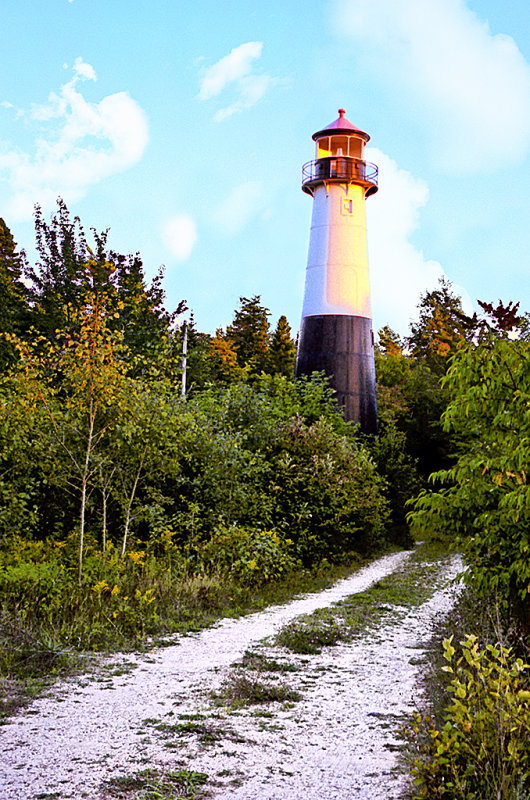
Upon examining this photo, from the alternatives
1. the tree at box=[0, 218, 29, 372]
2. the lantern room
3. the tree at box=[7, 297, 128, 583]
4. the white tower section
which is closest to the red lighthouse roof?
the lantern room

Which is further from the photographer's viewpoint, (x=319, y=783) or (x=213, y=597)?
(x=213, y=597)

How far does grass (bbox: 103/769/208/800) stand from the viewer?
4.33 meters

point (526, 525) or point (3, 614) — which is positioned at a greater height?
point (526, 525)

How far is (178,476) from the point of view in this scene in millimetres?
14086

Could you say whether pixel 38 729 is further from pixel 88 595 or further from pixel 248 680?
pixel 88 595

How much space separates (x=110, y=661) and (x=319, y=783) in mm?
3540

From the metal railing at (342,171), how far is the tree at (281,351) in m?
19.2

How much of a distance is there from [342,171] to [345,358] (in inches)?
240

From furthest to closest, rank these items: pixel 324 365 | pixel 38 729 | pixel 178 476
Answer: pixel 324 365 < pixel 178 476 < pixel 38 729

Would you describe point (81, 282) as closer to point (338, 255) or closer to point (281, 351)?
point (338, 255)

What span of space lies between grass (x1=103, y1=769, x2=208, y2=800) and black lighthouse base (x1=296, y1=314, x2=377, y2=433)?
19.5 metres

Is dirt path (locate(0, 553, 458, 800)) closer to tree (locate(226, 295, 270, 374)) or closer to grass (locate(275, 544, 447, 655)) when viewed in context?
grass (locate(275, 544, 447, 655))

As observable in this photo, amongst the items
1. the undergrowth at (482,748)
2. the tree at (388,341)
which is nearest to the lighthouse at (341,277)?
the undergrowth at (482,748)

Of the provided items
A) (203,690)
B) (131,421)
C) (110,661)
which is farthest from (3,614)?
(131,421)
